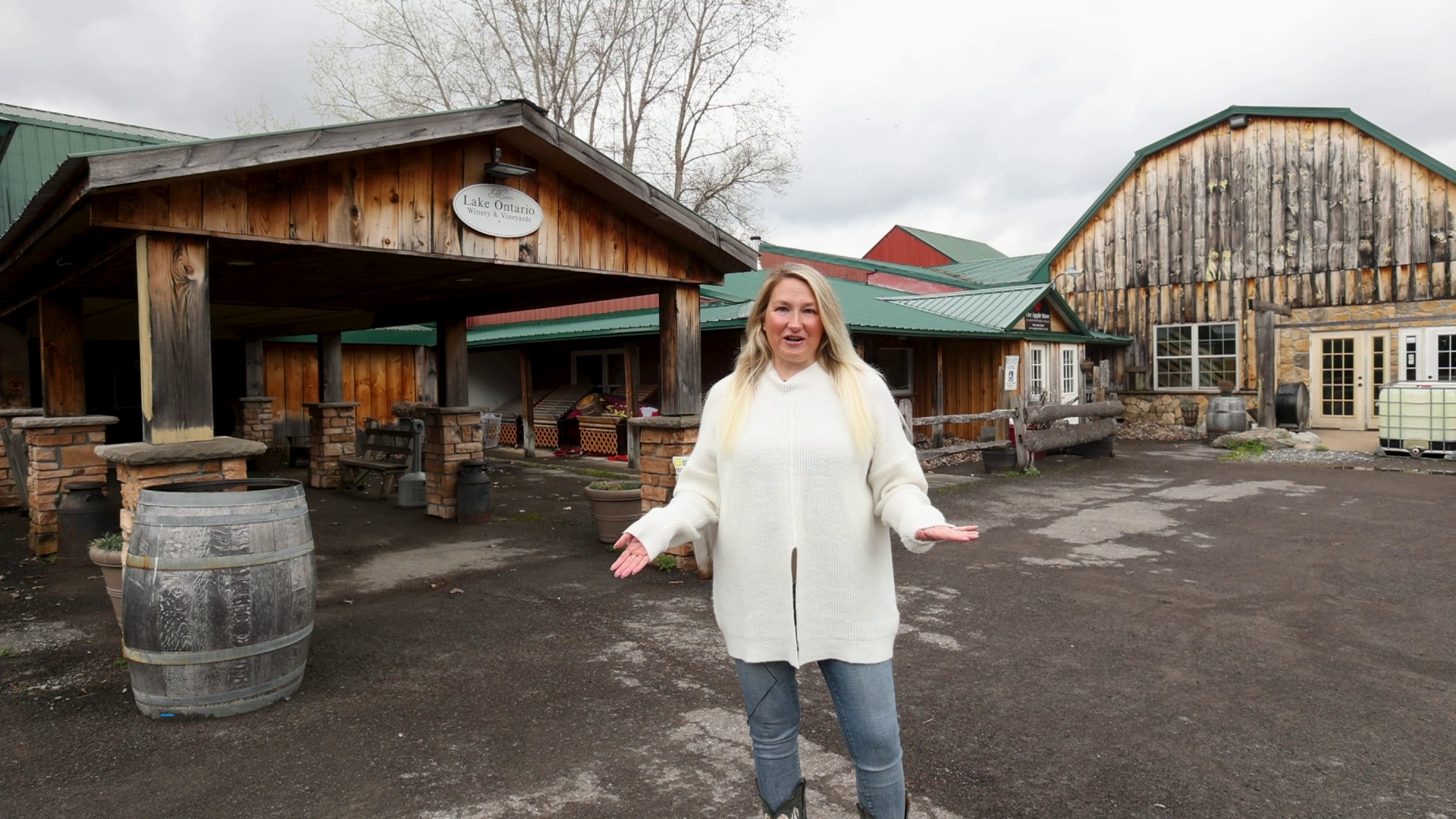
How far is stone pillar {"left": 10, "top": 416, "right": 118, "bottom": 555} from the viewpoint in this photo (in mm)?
7648

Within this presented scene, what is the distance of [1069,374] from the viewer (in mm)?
17797

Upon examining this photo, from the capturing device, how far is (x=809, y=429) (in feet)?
8.21

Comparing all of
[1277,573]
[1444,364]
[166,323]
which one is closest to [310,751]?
[166,323]

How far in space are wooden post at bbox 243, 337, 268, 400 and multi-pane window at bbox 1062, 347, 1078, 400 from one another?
14.2m

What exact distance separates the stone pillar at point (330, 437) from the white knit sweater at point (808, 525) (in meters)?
10.6

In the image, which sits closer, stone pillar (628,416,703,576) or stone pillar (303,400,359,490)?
stone pillar (628,416,703,576)

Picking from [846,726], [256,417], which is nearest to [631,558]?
[846,726]

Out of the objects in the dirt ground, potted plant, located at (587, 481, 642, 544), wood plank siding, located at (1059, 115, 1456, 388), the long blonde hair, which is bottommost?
the dirt ground

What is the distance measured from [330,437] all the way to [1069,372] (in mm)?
13517

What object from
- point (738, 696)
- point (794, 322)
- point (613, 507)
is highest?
point (794, 322)

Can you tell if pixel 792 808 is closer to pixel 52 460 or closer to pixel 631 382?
pixel 52 460

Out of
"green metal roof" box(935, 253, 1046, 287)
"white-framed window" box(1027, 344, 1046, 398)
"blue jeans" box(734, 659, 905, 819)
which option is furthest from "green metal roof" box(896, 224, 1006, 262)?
"blue jeans" box(734, 659, 905, 819)

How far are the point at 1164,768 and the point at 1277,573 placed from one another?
13.2ft

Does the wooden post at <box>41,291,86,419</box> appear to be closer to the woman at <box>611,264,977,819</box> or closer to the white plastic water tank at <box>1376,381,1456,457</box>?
the woman at <box>611,264,977,819</box>
